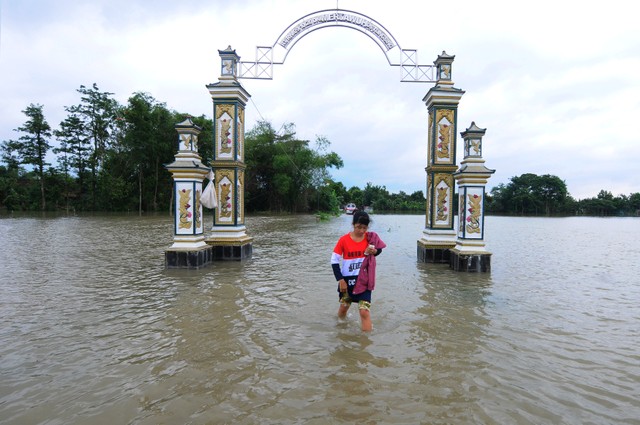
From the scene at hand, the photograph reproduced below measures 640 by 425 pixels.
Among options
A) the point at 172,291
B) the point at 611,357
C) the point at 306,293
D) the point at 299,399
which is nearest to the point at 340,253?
the point at 299,399

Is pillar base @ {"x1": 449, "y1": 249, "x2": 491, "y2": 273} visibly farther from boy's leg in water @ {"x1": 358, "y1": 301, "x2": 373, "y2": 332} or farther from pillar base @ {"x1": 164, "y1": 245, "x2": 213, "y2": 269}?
pillar base @ {"x1": 164, "y1": 245, "x2": 213, "y2": 269}

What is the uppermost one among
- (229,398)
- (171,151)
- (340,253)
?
(171,151)

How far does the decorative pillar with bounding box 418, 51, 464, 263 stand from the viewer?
8609 mm

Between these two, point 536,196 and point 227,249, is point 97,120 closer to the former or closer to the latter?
point 227,249

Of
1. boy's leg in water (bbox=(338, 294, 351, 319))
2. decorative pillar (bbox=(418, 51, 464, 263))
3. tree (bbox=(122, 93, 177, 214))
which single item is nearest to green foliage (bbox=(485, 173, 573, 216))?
tree (bbox=(122, 93, 177, 214))

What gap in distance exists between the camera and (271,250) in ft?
34.7

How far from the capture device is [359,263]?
151 inches

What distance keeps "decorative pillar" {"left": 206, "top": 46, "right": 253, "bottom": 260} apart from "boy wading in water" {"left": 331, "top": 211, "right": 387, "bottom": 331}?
493cm

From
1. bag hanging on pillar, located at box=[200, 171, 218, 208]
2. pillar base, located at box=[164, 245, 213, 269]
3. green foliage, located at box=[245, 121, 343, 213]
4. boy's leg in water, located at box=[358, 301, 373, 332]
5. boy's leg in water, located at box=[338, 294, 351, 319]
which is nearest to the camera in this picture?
boy's leg in water, located at box=[358, 301, 373, 332]

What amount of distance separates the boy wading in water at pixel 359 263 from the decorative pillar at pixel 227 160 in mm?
4929

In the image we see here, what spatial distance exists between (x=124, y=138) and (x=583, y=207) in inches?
2381

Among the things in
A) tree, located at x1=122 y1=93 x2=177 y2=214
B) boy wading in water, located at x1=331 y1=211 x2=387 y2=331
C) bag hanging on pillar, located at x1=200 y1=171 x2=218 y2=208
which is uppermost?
tree, located at x1=122 y1=93 x2=177 y2=214

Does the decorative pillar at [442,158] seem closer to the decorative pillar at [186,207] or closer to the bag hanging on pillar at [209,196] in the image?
the bag hanging on pillar at [209,196]

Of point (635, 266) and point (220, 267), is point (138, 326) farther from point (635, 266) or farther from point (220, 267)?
point (635, 266)
